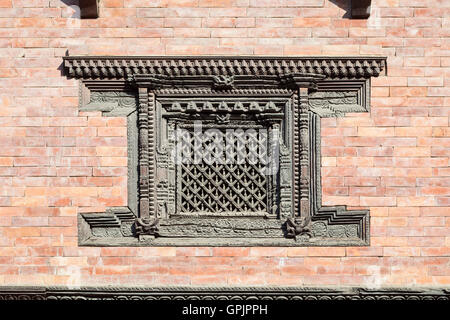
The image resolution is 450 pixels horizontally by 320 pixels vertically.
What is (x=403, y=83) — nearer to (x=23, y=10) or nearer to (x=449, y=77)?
(x=449, y=77)

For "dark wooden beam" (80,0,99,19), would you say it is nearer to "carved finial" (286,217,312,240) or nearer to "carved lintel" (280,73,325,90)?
"carved lintel" (280,73,325,90)

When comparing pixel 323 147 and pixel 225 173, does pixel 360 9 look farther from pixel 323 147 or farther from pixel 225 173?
pixel 225 173

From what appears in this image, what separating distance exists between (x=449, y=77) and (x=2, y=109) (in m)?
4.43

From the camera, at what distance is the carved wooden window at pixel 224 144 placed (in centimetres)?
579

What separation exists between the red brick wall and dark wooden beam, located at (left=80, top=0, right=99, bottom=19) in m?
0.06

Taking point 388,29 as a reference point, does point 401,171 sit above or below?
below

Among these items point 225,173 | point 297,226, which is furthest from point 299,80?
point 297,226

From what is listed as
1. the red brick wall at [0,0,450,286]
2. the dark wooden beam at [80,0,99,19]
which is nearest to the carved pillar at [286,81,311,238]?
the red brick wall at [0,0,450,286]

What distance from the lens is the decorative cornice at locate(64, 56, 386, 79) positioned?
18.9 feet

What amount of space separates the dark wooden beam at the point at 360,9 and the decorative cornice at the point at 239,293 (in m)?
2.67

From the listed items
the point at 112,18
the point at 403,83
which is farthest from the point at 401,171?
the point at 112,18

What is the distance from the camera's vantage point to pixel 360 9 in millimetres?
5797

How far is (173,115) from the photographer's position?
232 inches

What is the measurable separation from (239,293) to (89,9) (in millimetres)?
3135
